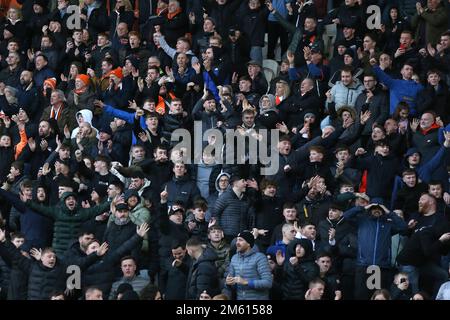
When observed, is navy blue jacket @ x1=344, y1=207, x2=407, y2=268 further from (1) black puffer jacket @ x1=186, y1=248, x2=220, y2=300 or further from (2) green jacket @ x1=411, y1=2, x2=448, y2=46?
(2) green jacket @ x1=411, y1=2, x2=448, y2=46

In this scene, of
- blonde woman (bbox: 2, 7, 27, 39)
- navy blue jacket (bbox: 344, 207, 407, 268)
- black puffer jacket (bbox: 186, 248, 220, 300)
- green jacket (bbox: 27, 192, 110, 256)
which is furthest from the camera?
blonde woman (bbox: 2, 7, 27, 39)

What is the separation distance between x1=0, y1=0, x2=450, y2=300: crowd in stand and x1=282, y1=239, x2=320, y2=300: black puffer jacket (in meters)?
0.02

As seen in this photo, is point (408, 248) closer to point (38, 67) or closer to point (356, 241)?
point (356, 241)

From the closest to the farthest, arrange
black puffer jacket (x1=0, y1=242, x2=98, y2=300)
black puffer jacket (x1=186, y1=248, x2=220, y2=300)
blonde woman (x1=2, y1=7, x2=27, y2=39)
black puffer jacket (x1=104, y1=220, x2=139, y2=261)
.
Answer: black puffer jacket (x1=186, y1=248, x2=220, y2=300) < black puffer jacket (x1=0, y1=242, x2=98, y2=300) < black puffer jacket (x1=104, y1=220, x2=139, y2=261) < blonde woman (x1=2, y1=7, x2=27, y2=39)

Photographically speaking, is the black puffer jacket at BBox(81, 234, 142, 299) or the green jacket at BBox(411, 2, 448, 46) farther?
the green jacket at BBox(411, 2, 448, 46)

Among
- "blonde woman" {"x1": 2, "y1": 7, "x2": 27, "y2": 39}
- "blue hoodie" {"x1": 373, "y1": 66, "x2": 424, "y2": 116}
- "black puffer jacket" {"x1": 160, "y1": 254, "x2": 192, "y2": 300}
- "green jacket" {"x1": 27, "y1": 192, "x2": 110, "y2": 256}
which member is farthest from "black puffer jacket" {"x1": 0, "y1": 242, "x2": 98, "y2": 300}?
"blonde woman" {"x1": 2, "y1": 7, "x2": 27, "y2": 39}

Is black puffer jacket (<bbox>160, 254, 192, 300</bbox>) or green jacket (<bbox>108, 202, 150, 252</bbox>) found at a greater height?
green jacket (<bbox>108, 202, 150, 252</bbox>)

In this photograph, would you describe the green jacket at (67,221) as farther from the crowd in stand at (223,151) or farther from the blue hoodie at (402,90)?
the blue hoodie at (402,90)

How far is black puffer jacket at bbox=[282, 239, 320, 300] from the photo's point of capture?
19.7 meters

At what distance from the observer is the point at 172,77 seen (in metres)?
25.3
